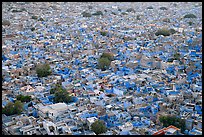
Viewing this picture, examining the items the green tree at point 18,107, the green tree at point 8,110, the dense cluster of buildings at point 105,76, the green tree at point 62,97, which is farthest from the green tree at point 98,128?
the green tree at point 8,110

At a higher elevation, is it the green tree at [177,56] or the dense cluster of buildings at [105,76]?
the green tree at [177,56]

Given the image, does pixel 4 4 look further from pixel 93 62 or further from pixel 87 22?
pixel 93 62

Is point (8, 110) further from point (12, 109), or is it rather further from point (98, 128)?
point (98, 128)

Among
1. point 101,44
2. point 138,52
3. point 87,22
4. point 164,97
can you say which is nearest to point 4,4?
point 87,22

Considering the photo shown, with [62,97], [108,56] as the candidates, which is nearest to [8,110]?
[62,97]

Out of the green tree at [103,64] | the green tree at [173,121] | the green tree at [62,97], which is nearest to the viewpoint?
the green tree at [173,121]

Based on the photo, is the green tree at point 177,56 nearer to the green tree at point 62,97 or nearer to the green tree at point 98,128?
the green tree at point 62,97

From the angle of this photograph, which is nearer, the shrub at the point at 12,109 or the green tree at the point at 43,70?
the shrub at the point at 12,109

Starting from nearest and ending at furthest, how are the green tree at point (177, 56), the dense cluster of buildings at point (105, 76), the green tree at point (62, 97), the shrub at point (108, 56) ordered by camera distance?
the dense cluster of buildings at point (105, 76), the green tree at point (62, 97), the green tree at point (177, 56), the shrub at point (108, 56)

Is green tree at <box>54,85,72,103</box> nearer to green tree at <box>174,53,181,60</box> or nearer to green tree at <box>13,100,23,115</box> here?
green tree at <box>13,100,23,115</box>
